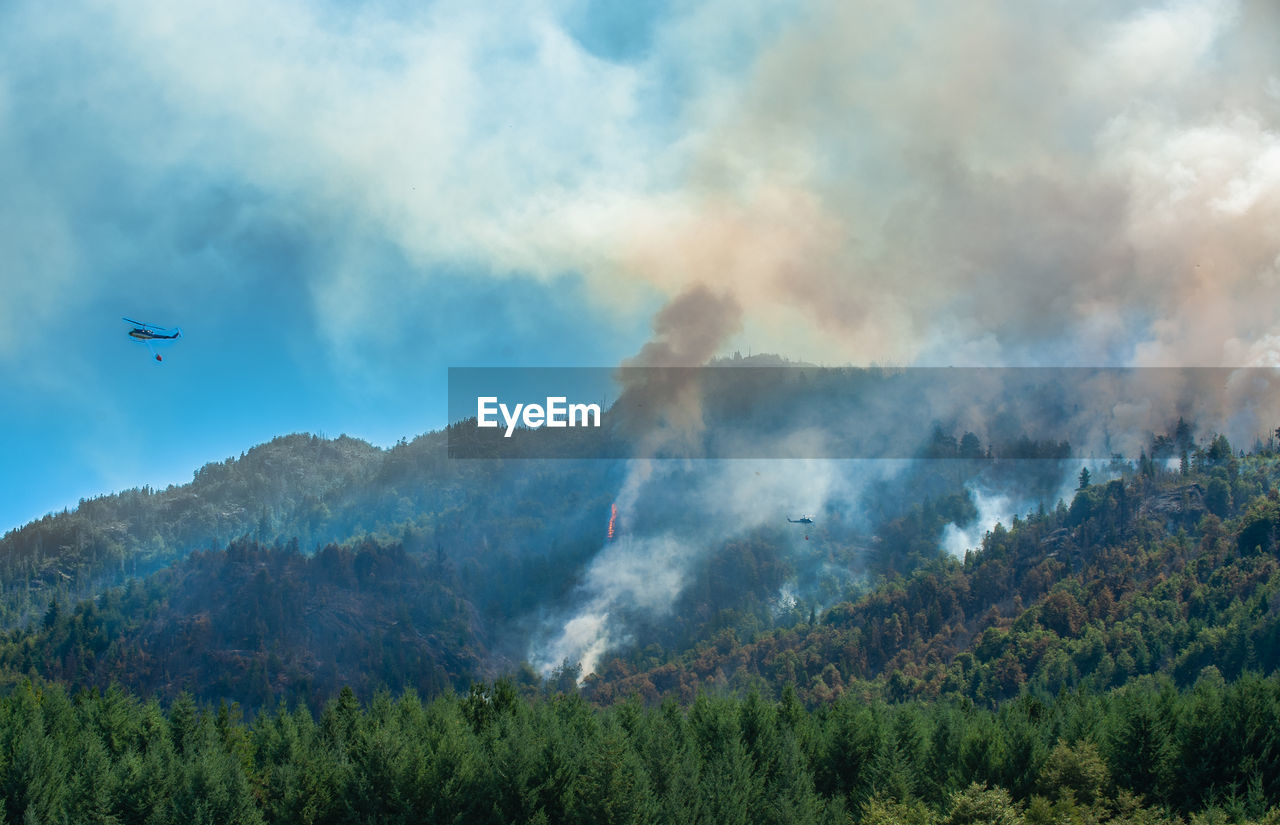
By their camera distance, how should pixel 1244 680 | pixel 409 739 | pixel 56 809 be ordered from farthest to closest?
pixel 1244 680, pixel 409 739, pixel 56 809

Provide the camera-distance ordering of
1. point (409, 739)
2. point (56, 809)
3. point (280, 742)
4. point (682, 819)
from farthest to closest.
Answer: point (280, 742)
point (409, 739)
point (56, 809)
point (682, 819)

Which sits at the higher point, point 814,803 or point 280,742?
point 280,742

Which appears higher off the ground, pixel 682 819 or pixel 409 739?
pixel 409 739

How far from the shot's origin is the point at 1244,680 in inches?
6919

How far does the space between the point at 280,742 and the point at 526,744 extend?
183ft

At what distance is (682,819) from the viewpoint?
445ft

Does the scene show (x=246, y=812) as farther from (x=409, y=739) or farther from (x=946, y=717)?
(x=946, y=717)

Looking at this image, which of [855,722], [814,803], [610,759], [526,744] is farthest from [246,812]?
[855,722]

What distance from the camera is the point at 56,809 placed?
493ft

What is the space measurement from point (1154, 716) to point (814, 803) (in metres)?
50.2

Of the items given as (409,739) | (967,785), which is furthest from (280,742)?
(967,785)

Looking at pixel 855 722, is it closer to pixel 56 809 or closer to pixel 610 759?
pixel 610 759

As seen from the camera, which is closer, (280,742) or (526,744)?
→ (526,744)

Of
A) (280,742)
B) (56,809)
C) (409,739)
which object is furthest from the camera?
(280,742)
